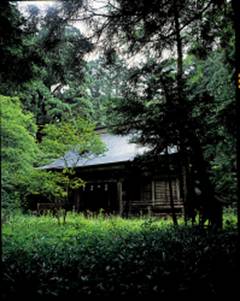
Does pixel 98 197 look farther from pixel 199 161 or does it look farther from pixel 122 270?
pixel 122 270

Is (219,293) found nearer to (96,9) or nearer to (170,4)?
(170,4)

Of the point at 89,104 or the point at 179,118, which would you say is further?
the point at 89,104

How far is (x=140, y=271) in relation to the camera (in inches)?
138

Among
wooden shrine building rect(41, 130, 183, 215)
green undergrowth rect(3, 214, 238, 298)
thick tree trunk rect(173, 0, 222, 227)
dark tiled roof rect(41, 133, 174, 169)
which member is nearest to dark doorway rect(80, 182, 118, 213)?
wooden shrine building rect(41, 130, 183, 215)

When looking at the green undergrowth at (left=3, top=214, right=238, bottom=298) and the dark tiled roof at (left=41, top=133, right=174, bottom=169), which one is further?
the dark tiled roof at (left=41, top=133, right=174, bottom=169)

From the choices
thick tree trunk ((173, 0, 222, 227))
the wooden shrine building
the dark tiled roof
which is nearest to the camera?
thick tree trunk ((173, 0, 222, 227))

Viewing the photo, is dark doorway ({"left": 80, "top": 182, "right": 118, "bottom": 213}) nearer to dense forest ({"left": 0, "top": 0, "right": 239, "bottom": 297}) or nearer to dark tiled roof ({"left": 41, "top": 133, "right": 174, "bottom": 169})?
dark tiled roof ({"left": 41, "top": 133, "right": 174, "bottom": 169})

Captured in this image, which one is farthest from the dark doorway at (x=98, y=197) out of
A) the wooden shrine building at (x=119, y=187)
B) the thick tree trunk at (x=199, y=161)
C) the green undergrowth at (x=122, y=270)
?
the green undergrowth at (x=122, y=270)

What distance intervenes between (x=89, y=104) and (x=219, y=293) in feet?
81.1

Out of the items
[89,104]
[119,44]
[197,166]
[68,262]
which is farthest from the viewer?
[89,104]

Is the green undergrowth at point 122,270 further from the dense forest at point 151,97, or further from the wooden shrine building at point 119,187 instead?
the wooden shrine building at point 119,187

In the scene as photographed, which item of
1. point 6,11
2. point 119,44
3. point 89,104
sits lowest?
point 6,11

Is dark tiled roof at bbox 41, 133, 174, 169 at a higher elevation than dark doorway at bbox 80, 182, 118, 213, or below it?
higher

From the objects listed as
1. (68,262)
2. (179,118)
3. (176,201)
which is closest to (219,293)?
(68,262)
